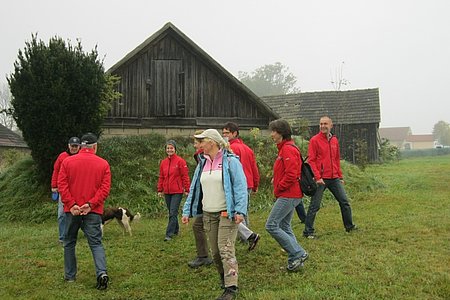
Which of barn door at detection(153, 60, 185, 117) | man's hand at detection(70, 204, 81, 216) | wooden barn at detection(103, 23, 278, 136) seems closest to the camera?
man's hand at detection(70, 204, 81, 216)

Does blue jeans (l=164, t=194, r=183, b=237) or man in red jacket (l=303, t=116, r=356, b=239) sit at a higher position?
man in red jacket (l=303, t=116, r=356, b=239)

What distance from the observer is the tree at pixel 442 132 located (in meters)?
97.0

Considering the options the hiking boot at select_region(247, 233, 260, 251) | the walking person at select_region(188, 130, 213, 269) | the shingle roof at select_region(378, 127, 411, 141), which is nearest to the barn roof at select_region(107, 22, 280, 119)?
the hiking boot at select_region(247, 233, 260, 251)

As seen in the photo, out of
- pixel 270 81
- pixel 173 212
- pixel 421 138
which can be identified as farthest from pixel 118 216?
pixel 421 138

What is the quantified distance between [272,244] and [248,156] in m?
1.48

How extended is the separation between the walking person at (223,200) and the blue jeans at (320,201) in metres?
2.72

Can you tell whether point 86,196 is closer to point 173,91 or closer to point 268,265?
point 268,265

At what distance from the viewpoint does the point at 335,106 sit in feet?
104

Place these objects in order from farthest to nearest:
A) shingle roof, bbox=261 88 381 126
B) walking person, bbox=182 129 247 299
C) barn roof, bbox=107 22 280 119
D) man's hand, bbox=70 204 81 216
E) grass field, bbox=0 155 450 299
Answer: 1. shingle roof, bbox=261 88 381 126
2. barn roof, bbox=107 22 280 119
3. man's hand, bbox=70 204 81 216
4. grass field, bbox=0 155 450 299
5. walking person, bbox=182 129 247 299

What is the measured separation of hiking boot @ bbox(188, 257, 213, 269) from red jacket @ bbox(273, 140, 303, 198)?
4.71 ft

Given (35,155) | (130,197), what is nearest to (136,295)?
(130,197)

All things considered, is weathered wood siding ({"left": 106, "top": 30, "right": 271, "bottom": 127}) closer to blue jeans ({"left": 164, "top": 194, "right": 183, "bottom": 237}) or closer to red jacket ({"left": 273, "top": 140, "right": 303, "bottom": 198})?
blue jeans ({"left": 164, "top": 194, "right": 183, "bottom": 237})

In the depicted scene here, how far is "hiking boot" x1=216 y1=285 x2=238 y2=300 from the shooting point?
4742 millimetres

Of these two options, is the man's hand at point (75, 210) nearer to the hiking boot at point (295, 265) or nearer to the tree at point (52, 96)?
the hiking boot at point (295, 265)
